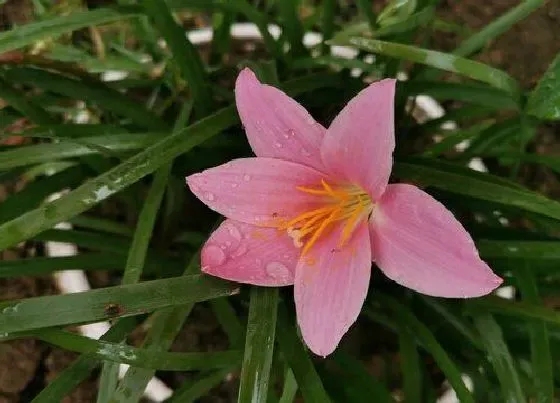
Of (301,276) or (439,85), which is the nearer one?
(301,276)

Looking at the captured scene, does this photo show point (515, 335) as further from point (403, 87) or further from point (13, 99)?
point (13, 99)

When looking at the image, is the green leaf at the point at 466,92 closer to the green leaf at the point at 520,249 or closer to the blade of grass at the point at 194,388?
the green leaf at the point at 520,249

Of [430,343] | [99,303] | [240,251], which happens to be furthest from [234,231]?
[430,343]

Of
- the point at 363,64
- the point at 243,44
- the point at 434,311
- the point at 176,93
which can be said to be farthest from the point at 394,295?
the point at 243,44

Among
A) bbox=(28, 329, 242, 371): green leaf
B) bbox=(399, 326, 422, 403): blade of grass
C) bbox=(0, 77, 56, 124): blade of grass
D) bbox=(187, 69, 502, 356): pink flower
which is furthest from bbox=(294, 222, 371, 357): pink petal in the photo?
bbox=(0, 77, 56, 124): blade of grass

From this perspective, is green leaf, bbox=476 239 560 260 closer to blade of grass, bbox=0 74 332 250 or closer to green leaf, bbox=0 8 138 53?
blade of grass, bbox=0 74 332 250

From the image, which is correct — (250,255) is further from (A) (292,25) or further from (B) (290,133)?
(A) (292,25)
